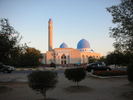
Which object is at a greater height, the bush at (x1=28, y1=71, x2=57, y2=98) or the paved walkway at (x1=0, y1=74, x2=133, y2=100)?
the bush at (x1=28, y1=71, x2=57, y2=98)

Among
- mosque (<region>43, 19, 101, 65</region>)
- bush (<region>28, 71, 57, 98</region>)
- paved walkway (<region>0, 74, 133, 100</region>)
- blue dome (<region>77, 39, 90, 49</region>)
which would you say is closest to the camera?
bush (<region>28, 71, 57, 98</region>)

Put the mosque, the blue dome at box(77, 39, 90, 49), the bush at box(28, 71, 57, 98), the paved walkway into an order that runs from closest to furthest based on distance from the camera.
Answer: the bush at box(28, 71, 57, 98) → the paved walkway → the mosque → the blue dome at box(77, 39, 90, 49)

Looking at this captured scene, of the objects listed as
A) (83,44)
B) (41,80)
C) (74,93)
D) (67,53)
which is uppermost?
(83,44)

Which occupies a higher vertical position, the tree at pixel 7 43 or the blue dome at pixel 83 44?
the blue dome at pixel 83 44

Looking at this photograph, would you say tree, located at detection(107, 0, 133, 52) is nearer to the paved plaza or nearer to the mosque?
the paved plaza

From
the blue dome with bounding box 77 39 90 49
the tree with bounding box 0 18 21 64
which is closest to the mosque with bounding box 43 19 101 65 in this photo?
the blue dome with bounding box 77 39 90 49

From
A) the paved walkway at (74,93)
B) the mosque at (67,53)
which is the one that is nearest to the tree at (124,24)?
the paved walkway at (74,93)

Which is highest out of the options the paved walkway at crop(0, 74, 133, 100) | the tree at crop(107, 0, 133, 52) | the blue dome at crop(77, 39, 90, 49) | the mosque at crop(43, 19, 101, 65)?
the blue dome at crop(77, 39, 90, 49)

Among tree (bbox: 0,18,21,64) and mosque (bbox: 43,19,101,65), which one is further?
mosque (bbox: 43,19,101,65)

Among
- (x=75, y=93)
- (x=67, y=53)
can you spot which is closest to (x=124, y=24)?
(x=75, y=93)

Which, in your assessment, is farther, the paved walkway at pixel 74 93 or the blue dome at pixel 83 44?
the blue dome at pixel 83 44

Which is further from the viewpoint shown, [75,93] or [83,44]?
[83,44]

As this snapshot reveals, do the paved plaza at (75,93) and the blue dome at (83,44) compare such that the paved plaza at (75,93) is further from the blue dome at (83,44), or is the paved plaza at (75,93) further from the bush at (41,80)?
the blue dome at (83,44)

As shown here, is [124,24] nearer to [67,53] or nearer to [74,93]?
[74,93]
